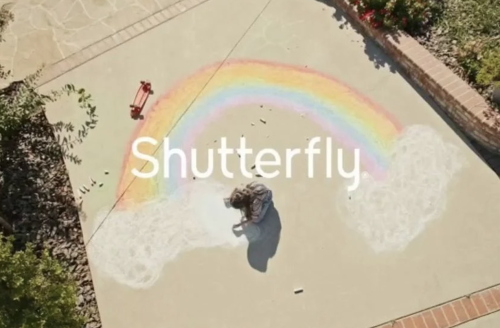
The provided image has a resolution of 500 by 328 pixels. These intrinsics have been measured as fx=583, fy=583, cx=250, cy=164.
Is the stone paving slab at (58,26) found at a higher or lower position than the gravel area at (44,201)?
higher

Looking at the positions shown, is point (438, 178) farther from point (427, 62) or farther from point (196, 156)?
point (196, 156)

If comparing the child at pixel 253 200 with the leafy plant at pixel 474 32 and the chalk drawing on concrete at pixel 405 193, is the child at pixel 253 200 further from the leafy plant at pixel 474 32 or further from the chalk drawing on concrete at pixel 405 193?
the leafy plant at pixel 474 32

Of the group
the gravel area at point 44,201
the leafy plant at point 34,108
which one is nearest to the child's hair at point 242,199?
the gravel area at point 44,201

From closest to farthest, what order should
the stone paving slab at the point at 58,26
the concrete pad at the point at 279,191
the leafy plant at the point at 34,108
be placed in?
the concrete pad at the point at 279,191, the leafy plant at the point at 34,108, the stone paving slab at the point at 58,26

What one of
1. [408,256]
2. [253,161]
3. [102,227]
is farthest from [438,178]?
[102,227]

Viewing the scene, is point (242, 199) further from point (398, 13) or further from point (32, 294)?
point (398, 13)

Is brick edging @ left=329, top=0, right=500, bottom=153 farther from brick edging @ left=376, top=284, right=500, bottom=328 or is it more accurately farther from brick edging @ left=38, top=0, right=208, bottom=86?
brick edging @ left=38, top=0, right=208, bottom=86
